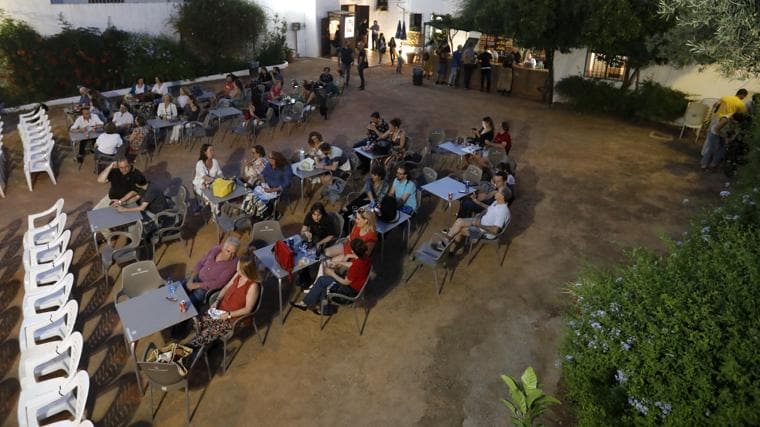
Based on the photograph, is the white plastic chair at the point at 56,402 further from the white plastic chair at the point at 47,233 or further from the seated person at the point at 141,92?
the seated person at the point at 141,92

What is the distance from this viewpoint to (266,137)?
12914mm

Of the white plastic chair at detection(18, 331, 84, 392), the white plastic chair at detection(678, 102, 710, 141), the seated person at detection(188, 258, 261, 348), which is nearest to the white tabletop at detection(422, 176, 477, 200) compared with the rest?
the seated person at detection(188, 258, 261, 348)

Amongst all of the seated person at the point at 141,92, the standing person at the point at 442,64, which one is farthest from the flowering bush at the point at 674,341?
the standing person at the point at 442,64

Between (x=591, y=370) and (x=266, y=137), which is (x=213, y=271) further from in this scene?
(x=266, y=137)

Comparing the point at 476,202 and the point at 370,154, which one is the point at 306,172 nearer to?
the point at 370,154

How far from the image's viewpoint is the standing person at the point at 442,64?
19406mm

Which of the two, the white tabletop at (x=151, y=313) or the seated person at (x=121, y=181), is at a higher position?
the seated person at (x=121, y=181)

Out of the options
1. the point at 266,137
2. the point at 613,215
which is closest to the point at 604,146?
the point at 613,215

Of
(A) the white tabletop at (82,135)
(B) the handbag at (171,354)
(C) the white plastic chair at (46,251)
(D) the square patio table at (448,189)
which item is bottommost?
(B) the handbag at (171,354)

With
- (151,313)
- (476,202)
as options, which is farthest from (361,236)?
(151,313)

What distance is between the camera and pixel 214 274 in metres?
5.97

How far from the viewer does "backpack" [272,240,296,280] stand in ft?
19.9

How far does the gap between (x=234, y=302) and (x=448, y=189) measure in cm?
418

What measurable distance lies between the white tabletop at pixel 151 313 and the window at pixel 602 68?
562 inches
